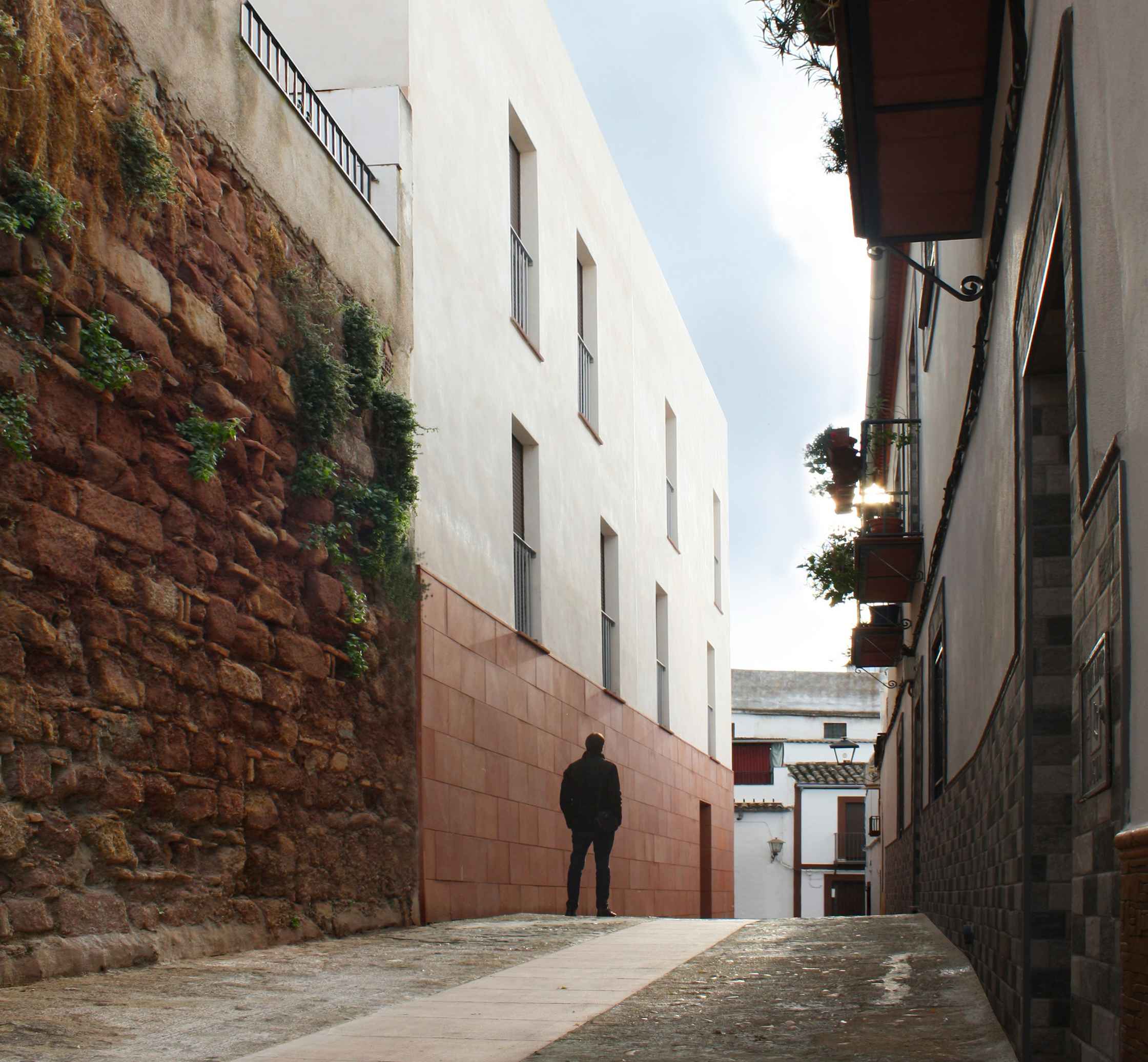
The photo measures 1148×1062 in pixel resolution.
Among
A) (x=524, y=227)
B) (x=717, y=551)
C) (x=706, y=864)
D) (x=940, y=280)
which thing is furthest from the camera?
(x=717, y=551)

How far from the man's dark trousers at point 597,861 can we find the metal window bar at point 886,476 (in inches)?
157

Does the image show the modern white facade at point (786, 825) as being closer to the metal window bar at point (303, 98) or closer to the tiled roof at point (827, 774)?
the tiled roof at point (827, 774)

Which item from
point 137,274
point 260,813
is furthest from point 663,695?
point 137,274

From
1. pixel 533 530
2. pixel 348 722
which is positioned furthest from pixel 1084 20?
pixel 533 530

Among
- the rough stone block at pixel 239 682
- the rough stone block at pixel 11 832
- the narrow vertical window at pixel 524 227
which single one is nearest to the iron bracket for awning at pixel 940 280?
the rough stone block at pixel 239 682

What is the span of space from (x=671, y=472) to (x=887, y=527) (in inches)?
296

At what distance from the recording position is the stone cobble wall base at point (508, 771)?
31.5ft

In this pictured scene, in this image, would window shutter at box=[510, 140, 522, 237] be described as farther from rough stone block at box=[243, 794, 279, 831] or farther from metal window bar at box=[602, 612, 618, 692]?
rough stone block at box=[243, 794, 279, 831]

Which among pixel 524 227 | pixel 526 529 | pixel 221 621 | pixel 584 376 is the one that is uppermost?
pixel 524 227

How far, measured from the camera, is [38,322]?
546cm

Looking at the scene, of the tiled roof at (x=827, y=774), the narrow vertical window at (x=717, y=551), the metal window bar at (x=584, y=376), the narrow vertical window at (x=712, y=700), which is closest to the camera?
the metal window bar at (x=584, y=376)

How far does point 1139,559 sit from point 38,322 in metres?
4.27

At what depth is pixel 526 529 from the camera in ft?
42.3

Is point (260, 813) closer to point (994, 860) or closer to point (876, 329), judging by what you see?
point (994, 860)
